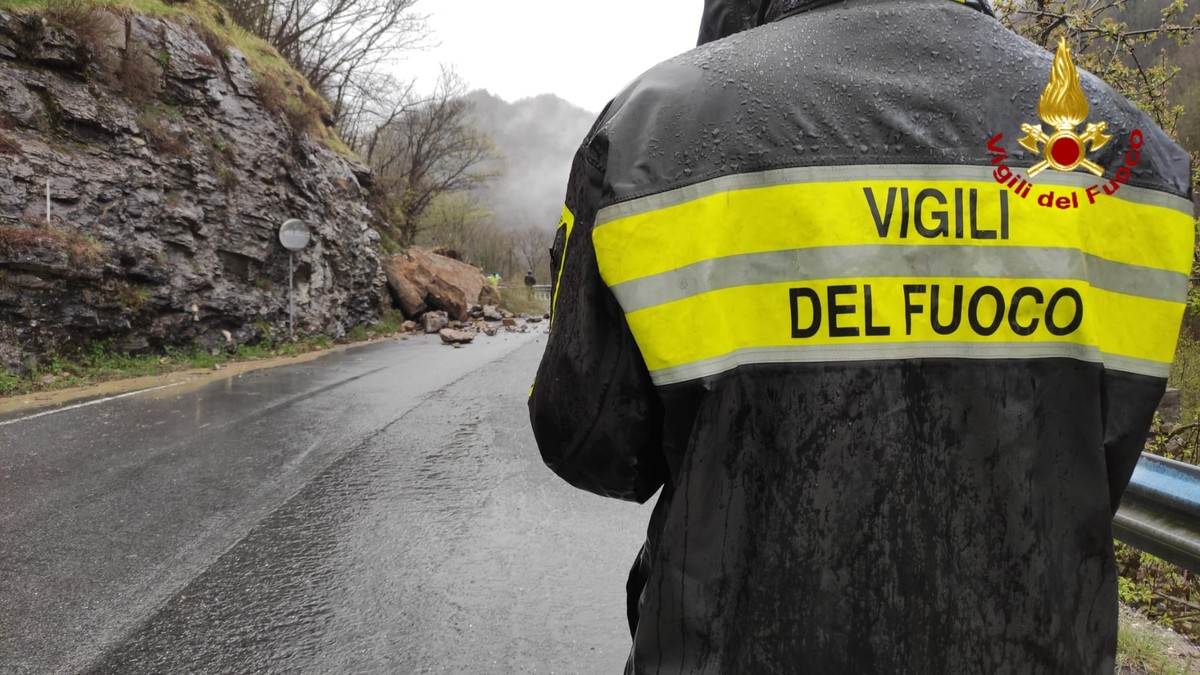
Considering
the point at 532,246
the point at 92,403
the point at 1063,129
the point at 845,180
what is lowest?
the point at 92,403

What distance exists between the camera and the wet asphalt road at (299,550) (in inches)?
105

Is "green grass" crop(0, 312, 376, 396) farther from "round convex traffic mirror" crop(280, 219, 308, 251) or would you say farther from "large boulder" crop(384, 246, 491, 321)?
"large boulder" crop(384, 246, 491, 321)

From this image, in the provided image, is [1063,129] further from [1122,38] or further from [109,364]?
[109,364]

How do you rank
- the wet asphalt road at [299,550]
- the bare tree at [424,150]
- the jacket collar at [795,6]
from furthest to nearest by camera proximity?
the bare tree at [424,150] < the wet asphalt road at [299,550] < the jacket collar at [795,6]

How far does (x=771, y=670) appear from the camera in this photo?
3.28 ft

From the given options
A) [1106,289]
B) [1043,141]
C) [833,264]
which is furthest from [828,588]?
[1043,141]

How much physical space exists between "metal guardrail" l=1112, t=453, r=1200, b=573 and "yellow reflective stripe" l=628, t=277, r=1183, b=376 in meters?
1.22

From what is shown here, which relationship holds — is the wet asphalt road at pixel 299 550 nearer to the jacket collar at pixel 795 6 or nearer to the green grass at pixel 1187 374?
the jacket collar at pixel 795 6

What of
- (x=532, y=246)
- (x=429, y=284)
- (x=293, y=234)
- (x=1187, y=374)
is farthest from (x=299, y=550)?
(x=532, y=246)

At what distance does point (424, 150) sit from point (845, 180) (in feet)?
113

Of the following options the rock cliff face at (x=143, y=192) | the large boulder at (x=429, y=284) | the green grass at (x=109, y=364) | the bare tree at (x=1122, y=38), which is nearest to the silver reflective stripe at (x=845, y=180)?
the bare tree at (x=1122, y=38)

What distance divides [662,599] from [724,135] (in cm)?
71

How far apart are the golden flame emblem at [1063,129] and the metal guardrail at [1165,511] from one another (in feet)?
4.52

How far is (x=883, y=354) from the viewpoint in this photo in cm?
96
